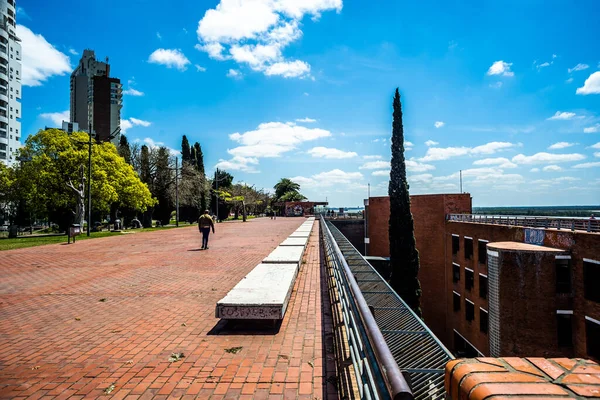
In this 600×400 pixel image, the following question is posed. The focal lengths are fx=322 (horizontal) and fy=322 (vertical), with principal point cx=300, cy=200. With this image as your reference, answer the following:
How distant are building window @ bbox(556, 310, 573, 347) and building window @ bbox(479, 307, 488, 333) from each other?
7.20m

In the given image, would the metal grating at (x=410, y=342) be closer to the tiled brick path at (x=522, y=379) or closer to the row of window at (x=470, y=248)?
the tiled brick path at (x=522, y=379)

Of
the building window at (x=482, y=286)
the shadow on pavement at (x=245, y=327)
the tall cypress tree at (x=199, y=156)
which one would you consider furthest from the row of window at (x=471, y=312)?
the tall cypress tree at (x=199, y=156)

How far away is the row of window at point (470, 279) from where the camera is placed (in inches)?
1028

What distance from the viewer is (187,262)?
1038 centimetres

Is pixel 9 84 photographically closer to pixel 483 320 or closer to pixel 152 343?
pixel 152 343

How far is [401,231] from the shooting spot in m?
31.0

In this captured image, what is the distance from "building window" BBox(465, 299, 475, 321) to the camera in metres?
27.7

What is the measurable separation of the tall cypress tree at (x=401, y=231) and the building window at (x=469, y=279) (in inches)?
162

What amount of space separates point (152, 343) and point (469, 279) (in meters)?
30.4

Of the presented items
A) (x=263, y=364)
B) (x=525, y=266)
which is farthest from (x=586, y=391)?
(x=525, y=266)

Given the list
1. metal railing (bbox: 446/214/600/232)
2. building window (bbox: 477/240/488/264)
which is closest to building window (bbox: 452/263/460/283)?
building window (bbox: 477/240/488/264)

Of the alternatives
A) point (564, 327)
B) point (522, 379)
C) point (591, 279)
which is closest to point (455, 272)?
point (564, 327)

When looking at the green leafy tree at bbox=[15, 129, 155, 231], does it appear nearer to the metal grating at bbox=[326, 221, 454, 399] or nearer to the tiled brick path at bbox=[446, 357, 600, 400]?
the metal grating at bbox=[326, 221, 454, 399]

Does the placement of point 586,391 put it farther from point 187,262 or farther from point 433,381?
point 187,262
